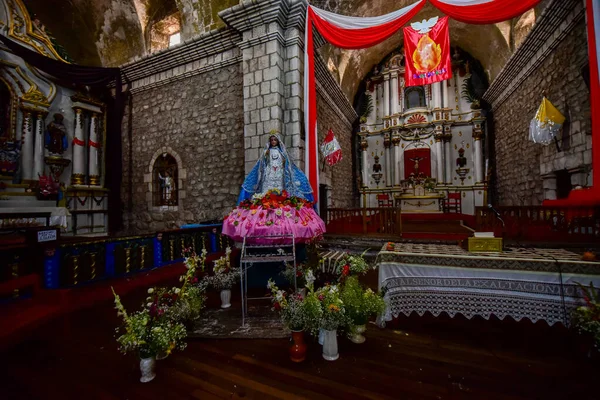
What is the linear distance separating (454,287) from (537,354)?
78 cm

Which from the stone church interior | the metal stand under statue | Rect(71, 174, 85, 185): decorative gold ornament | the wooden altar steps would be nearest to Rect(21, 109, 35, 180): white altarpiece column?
the stone church interior

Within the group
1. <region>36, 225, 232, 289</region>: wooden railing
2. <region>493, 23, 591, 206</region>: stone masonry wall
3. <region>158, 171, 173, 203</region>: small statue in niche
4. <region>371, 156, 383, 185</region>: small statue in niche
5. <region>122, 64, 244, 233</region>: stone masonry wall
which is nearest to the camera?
<region>36, 225, 232, 289</region>: wooden railing

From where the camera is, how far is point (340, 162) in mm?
11570

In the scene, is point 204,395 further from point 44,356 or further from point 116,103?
point 116,103

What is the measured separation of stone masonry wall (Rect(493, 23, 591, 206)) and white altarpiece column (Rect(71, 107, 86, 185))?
13.1 m

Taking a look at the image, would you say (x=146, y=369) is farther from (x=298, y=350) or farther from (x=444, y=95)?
(x=444, y=95)

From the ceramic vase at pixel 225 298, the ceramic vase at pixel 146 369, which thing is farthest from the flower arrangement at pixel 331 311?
the ceramic vase at pixel 225 298

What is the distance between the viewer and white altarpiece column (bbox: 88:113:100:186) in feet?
26.0

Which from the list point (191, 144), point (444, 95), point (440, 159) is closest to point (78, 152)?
point (191, 144)

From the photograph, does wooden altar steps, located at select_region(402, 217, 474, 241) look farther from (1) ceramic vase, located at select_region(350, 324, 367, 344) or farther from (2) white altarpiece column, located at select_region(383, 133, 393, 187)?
(2) white altarpiece column, located at select_region(383, 133, 393, 187)

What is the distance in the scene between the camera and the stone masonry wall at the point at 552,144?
543 cm

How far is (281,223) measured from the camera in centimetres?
358

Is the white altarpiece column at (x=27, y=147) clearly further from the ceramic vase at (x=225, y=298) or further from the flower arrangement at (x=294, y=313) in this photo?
the flower arrangement at (x=294, y=313)

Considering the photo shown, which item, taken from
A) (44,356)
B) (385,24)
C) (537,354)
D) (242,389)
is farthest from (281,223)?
(385,24)
